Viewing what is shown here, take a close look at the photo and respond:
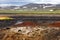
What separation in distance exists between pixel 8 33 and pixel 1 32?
172mm

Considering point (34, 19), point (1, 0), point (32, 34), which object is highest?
point (1, 0)

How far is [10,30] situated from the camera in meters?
2.63

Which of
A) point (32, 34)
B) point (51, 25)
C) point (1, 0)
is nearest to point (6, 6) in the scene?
point (1, 0)

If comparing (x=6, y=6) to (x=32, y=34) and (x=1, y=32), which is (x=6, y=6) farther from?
(x=32, y=34)

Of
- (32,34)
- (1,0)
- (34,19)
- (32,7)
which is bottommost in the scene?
(32,34)

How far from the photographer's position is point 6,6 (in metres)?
2.71

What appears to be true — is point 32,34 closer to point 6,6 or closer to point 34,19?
point 34,19

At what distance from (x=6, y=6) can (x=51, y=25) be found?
3.94 feet

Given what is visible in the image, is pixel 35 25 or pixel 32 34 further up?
pixel 35 25

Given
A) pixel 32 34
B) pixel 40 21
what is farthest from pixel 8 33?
pixel 40 21

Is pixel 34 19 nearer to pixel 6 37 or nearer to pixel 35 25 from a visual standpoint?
pixel 35 25

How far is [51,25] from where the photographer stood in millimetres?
2611

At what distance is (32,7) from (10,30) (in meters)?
0.77

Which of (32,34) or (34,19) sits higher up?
(34,19)
